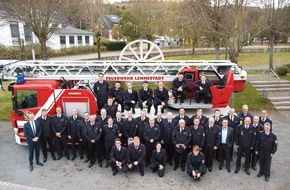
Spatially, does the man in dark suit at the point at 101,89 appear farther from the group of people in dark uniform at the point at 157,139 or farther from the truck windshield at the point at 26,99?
the truck windshield at the point at 26,99

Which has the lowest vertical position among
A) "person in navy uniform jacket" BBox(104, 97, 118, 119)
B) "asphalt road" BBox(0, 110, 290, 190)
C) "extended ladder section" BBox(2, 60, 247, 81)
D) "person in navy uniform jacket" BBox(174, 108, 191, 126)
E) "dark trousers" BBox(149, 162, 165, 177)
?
"asphalt road" BBox(0, 110, 290, 190)

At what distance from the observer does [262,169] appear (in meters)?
7.67

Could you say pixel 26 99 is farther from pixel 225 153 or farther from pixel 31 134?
pixel 225 153

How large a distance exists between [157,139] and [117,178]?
1.49 meters

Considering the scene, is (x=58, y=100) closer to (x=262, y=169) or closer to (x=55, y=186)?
A: (x=55, y=186)

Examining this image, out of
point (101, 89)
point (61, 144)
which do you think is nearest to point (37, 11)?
point (101, 89)

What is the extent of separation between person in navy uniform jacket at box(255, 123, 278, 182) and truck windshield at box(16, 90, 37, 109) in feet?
21.9

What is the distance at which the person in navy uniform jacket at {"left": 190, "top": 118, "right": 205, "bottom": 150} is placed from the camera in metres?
7.86

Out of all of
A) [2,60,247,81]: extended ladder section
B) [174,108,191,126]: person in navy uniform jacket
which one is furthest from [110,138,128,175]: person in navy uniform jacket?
[2,60,247,81]: extended ladder section

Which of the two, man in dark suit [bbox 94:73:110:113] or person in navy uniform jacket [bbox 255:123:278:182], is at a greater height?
man in dark suit [bbox 94:73:110:113]

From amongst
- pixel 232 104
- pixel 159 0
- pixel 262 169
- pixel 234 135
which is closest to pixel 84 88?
pixel 234 135

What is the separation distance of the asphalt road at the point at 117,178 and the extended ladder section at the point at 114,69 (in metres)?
2.77

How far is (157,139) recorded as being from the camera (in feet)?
26.5

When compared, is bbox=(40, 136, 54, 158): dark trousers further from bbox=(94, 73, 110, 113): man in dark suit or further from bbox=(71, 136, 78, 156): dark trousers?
bbox=(94, 73, 110, 113): man in dark suit
